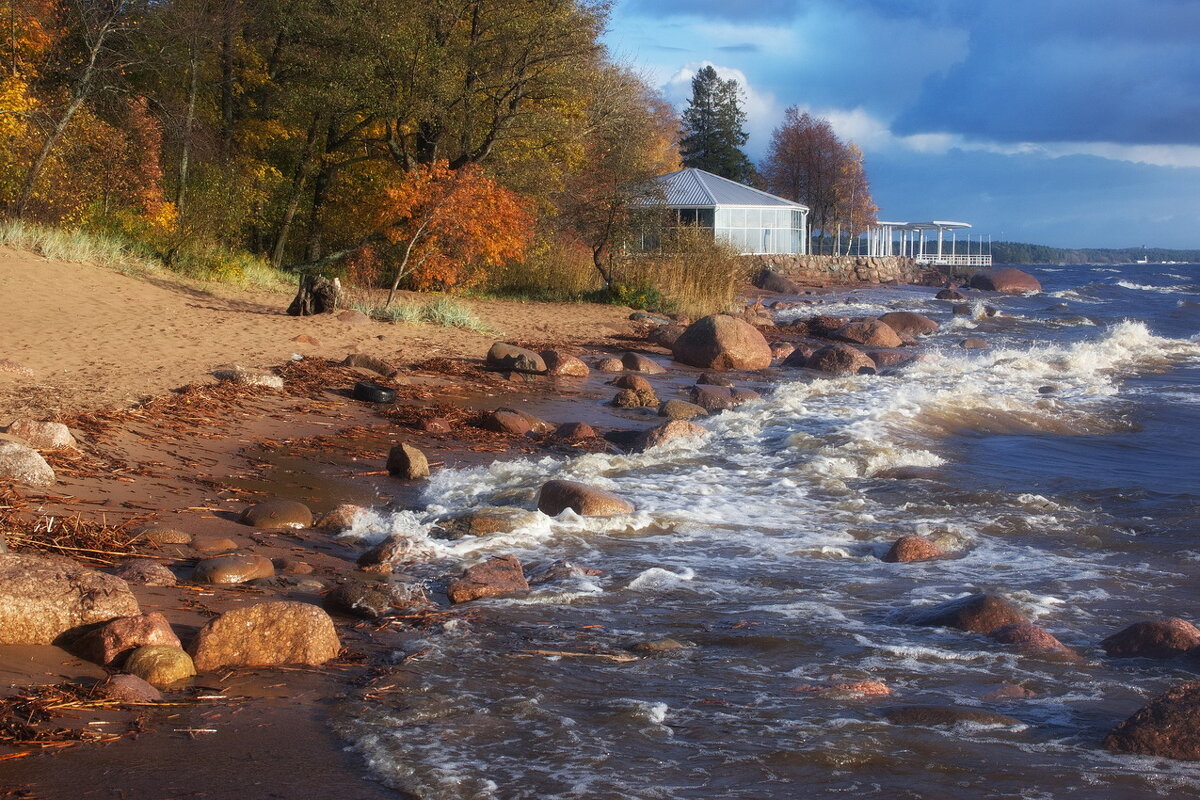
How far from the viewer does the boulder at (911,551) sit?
7.41 meters

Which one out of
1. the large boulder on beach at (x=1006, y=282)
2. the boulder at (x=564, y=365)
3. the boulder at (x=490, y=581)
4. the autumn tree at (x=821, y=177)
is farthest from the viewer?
the autumn tree at (x=821, y=177)

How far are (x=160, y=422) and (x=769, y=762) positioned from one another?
7.52 m

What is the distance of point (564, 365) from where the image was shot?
15953 millimetres

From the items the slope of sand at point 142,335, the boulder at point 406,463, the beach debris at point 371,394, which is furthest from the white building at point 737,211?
the boulder at point 406,463

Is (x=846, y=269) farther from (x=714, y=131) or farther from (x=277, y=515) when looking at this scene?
(x=277, y=515)

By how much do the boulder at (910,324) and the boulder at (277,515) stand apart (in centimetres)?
2336

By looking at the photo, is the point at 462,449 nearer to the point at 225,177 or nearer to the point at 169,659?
the point at 169,659

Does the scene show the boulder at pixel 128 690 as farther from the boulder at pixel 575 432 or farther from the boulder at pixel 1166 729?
the boulder at pixel 575 432

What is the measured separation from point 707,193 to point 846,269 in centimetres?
1262

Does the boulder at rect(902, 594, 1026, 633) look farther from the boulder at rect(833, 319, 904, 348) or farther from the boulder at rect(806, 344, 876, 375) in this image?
the boulder at rect(833, 319, 904, 348)

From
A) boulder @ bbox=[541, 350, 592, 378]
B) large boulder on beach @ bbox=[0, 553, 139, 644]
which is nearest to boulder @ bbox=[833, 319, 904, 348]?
boulder @ bbox=[541, 350, 592, 378]

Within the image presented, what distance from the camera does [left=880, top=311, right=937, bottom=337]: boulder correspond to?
95.1 ft

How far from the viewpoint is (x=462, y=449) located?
10844 mm

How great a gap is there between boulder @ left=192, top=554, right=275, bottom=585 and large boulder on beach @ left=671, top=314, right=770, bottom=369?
13.3 meters
